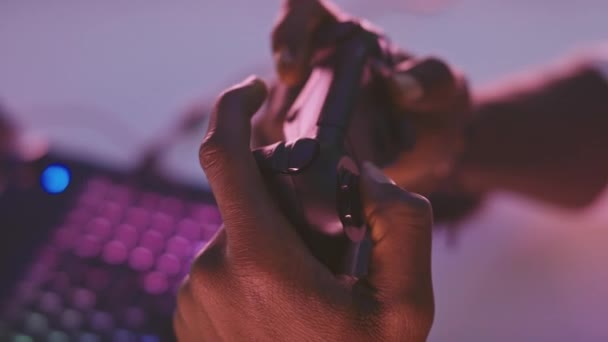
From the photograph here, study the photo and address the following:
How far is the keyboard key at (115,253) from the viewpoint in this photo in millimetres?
503

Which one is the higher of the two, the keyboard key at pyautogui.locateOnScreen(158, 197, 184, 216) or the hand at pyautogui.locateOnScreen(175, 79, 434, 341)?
the hand at pyautogui.locateOnScreen(175, 79, 434, 341)

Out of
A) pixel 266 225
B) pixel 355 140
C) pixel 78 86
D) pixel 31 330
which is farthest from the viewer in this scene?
pixel 78 86

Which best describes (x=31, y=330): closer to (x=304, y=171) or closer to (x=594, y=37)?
(x=304, y=171)

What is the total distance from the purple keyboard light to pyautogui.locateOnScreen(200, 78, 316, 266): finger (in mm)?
255

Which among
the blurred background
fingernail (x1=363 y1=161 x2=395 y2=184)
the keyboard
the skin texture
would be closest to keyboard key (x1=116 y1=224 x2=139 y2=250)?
the keyboard

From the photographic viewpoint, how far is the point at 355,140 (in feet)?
1.12

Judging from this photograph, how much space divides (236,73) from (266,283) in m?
0.52

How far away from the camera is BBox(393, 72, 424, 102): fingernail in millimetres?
422

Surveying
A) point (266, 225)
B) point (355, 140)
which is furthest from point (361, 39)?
point (266, 225)

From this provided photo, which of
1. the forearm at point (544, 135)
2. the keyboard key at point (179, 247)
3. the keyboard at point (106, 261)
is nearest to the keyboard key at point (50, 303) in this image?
the keyboard at point (106, 261)

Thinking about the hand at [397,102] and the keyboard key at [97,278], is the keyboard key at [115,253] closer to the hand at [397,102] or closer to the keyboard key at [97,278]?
the keyboard key at [97,278]

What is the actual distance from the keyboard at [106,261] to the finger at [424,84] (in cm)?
22

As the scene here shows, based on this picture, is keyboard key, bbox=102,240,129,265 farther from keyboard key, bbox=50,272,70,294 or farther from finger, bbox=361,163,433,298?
finger, bbox=361,163,433,298

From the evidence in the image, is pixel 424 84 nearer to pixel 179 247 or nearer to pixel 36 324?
pixel 179 247
